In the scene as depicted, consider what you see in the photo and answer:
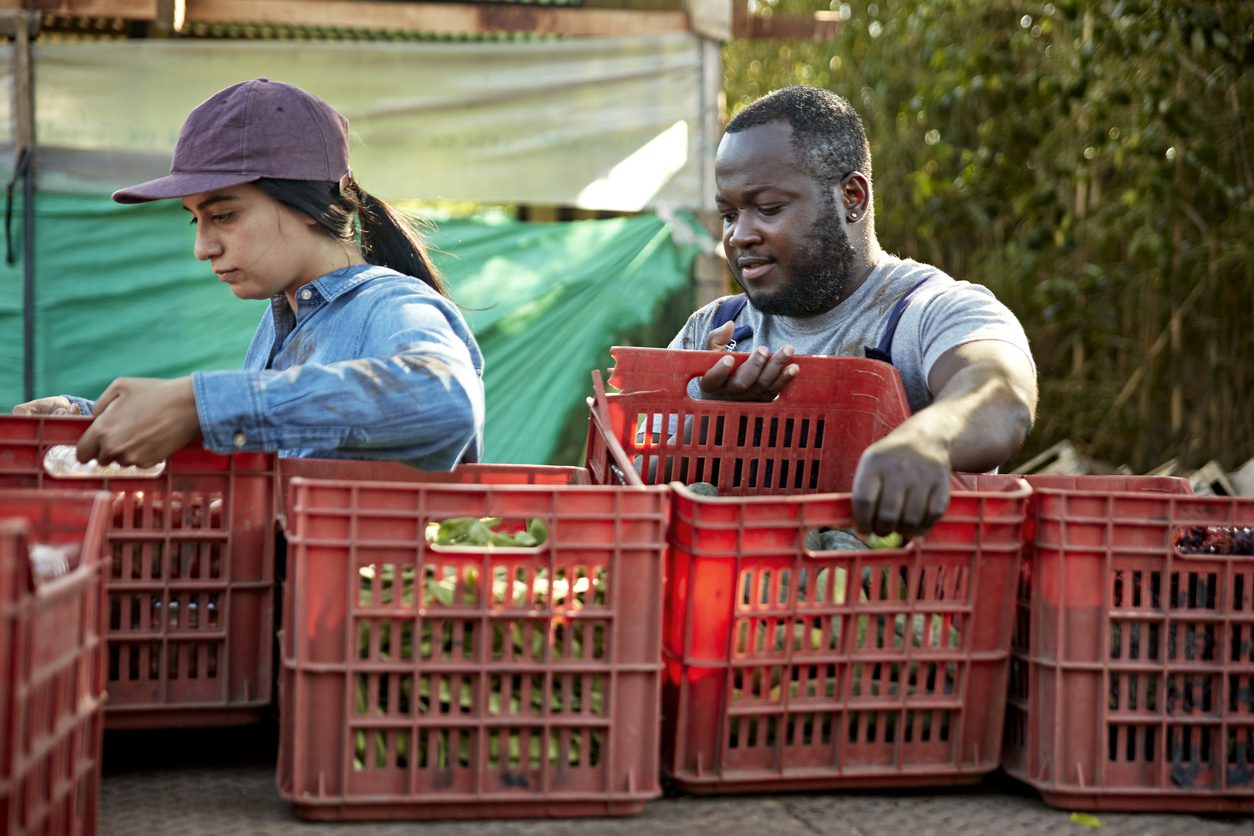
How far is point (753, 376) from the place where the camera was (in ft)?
8.66

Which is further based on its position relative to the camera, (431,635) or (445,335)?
(445,335)

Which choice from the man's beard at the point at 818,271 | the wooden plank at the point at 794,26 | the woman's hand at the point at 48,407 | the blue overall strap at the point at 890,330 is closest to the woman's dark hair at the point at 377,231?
the woman's hand at the point at 48,407

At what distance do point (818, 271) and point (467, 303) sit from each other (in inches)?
135

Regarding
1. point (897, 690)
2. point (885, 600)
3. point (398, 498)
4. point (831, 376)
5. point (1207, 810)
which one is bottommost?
point (1207, 810)

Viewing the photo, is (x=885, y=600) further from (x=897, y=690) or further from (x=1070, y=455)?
(x=1070, y=455)

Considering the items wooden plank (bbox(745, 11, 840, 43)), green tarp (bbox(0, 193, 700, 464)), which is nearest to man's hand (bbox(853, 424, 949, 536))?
green tarp (bbox(0, 193, 700, 464))

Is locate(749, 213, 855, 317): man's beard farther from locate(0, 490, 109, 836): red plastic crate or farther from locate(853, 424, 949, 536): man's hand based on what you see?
locate(0, 490, 109, 836): red plastic crate

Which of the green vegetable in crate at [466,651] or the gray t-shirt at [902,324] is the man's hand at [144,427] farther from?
the gray t-shirt at [902,324]

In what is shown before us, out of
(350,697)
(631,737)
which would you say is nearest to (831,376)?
(631,737)

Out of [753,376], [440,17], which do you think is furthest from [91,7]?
[753,376]

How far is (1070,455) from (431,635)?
17.2 ft

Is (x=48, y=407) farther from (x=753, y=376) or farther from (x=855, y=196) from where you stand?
(x=855, y=196)

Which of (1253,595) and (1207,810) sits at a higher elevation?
(1253,595)

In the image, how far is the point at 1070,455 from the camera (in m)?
6.54
